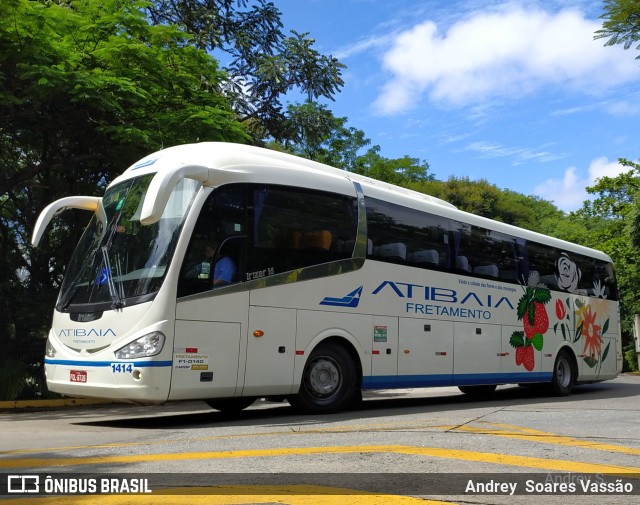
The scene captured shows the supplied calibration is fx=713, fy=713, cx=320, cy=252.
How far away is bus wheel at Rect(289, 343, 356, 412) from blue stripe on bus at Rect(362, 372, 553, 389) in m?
0.41

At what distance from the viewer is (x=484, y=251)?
1417 cm


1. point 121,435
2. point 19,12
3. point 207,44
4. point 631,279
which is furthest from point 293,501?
point 631,279

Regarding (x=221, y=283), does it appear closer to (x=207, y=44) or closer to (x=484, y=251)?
(x=484, y=251)

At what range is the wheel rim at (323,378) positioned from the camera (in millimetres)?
10461

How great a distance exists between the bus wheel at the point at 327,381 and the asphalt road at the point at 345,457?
0.73 ft

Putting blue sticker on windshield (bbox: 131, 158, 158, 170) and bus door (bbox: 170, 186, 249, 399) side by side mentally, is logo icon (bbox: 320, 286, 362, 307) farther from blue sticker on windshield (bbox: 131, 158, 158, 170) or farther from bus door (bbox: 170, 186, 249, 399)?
blue sticker on windshield (bbox: 131, 158, 158, 170)

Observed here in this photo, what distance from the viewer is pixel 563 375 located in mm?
16422

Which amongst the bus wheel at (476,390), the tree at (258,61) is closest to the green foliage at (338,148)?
the tree at (258,61)

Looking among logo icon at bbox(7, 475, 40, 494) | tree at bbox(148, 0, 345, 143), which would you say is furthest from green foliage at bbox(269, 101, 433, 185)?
logo icon at bbox(7, 475, 40, 494)

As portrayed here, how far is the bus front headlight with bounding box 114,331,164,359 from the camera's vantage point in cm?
861

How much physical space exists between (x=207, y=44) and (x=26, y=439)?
716 inches

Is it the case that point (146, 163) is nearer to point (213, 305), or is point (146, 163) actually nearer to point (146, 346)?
point (213, 305)

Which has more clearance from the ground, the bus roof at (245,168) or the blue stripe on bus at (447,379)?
the bus roof at (245,168)

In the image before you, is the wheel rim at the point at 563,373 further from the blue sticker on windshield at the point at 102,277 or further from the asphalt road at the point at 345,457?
the blue sticker on windshield at the point at 102,277
